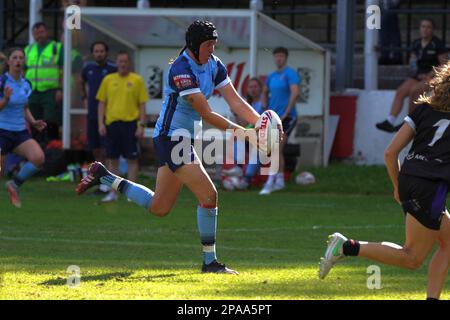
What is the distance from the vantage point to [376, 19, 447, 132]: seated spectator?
19.6 metres

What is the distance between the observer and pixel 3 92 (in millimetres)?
16078

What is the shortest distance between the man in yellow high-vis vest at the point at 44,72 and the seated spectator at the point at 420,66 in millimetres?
5770

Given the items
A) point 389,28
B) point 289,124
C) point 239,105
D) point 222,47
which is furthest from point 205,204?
point 389,28

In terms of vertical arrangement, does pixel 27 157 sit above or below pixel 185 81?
below

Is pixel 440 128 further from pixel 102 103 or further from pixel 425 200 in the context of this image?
pixel 102 103

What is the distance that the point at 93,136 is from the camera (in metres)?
19.7

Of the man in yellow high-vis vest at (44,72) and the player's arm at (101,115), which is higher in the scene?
the man in yellow high-vis vest at (44,72)

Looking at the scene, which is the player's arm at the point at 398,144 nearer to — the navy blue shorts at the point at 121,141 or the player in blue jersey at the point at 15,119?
the player in blue jersey at the point at 15,119

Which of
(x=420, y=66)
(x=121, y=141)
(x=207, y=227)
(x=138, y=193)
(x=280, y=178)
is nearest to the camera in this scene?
(x=207, y=227)

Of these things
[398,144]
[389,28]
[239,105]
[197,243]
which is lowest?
[197,243]

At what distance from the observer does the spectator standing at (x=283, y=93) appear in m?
19.4

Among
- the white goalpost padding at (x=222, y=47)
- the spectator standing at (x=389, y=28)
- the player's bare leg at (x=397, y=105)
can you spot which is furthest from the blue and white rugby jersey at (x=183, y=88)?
the spectator standing at (x=389, y=28)

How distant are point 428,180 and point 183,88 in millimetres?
2703

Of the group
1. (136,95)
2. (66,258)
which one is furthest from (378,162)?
(66,258)
